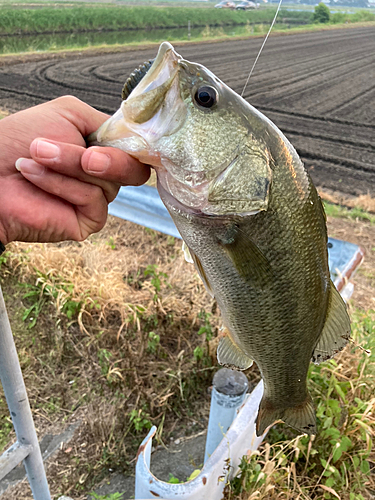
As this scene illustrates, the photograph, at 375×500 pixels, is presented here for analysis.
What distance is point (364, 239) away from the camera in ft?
16.8

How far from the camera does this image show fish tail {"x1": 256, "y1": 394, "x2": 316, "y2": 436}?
151 cm

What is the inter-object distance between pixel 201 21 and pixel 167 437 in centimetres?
3082

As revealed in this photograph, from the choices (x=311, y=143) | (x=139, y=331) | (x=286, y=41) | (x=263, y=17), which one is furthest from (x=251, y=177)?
(x=263, y=17)

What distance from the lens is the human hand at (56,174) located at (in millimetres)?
1178

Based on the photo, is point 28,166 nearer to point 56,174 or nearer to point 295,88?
point 56,174

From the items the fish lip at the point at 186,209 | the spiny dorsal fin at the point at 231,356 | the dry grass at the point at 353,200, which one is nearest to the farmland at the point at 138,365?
the dry grass at the point at 353,200

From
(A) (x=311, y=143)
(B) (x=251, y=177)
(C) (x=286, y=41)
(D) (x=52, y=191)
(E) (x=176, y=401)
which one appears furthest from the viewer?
(C) (x=286, y=41)

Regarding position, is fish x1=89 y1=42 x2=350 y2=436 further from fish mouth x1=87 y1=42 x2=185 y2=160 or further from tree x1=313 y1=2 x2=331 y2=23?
tree x1=313 y1=2 x2=331 y2=23

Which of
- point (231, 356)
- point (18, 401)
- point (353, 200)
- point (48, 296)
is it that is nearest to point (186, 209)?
→ point (231, 356)

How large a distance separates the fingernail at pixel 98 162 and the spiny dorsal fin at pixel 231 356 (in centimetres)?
83

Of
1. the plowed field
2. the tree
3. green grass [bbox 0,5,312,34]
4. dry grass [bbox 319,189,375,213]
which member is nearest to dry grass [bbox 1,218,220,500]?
dry grass [bbox 319,189,375,213]

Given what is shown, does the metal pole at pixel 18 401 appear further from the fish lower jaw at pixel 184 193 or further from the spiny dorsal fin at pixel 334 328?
the spiny dorsal fin at pixel 334 328

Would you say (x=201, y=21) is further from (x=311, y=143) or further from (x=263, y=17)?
(x=311, y=143)

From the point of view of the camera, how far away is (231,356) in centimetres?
158
